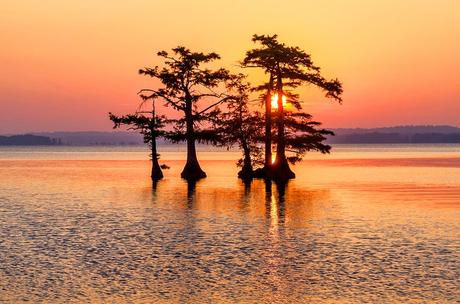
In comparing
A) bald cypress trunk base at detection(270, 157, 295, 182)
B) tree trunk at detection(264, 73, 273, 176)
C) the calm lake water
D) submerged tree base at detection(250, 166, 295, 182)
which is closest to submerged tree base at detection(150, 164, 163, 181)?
submerged tree base at detection(250, 166, 295, 182)

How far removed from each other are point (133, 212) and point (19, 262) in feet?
71.7

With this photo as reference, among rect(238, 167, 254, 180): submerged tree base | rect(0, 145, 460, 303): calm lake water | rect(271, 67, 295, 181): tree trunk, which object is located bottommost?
rect(0, 145, 460, 303): calm lake water

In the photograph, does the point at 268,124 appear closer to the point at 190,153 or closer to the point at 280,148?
the point at 280,148

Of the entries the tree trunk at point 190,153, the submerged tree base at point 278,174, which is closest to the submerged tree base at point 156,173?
the tree trunk at point 190,153

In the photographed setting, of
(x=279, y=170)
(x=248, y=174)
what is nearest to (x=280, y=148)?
(x=279, y=170)

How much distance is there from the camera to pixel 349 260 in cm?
2717

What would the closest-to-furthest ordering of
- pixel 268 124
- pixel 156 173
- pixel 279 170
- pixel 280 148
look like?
1. pixel 280 148
2. pixel 279 170
3. pixel 268 124
4. pixel 156 173

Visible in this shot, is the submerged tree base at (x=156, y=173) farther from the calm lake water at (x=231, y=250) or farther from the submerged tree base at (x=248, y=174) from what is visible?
the calm lake water at (x=231, y=250)

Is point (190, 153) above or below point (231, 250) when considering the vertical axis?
above

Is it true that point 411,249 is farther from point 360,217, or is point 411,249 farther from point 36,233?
point 36,233

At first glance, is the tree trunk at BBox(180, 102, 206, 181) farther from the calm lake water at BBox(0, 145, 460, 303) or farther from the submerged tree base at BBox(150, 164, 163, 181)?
the calm lake water at BBox(0, 145, 460, 303)

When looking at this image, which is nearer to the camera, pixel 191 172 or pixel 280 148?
pixel 280 148

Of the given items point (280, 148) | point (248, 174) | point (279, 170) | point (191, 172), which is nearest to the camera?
point (280, 148)

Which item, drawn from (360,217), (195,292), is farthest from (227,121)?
(195,292)
